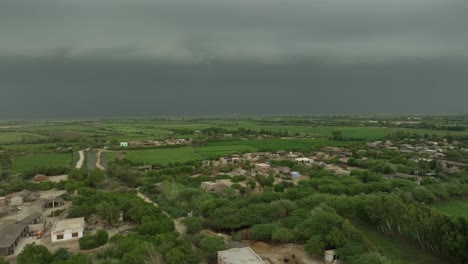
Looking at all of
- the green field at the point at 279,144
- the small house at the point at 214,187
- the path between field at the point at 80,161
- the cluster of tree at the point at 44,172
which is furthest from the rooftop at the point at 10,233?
the green field at the point at 279,144

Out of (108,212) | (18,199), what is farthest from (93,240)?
(18,199)

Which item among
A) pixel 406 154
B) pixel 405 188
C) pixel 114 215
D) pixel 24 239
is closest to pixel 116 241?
pixel 114 215

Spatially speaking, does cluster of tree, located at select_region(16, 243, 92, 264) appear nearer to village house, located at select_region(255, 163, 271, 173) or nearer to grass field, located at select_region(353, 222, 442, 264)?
grass field, located at select_region(353, 222, 442, 264)

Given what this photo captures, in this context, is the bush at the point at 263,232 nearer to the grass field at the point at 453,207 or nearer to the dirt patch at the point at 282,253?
the dirt patch at the point at 282,253

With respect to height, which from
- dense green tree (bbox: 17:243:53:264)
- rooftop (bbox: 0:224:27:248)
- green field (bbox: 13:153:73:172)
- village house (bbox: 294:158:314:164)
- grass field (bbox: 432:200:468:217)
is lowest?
green field (bbox: 13:153:73:172)

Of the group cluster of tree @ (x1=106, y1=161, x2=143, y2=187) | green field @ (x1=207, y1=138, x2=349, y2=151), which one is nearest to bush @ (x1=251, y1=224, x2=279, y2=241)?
cluster of tree @ (x1=106, y1=161, x2=143, y2=187)

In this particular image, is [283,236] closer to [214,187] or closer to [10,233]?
[214,187]

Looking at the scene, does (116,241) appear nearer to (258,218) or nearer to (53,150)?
(258,218)
